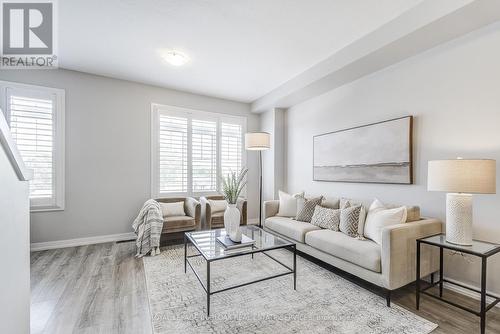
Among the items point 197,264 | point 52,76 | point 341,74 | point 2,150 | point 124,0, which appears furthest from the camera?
point 52,76

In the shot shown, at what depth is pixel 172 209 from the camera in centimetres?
397

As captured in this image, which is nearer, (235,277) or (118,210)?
(235,277)

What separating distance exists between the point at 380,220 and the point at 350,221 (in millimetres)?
383

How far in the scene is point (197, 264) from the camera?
2973 millimetres

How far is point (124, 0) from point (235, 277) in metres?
3.02

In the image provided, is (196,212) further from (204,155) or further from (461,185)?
(461,185)

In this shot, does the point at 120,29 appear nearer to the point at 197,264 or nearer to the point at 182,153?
the point at 182,153

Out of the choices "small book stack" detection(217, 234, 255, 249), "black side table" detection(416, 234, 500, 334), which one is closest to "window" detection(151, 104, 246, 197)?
"small book stack" detection(217, 234, 255, 249)

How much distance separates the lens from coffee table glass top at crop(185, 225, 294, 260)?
7.25ft

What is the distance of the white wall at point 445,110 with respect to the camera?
86.0 inches

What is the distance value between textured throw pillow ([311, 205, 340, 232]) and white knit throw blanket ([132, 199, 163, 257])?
7.47 feet

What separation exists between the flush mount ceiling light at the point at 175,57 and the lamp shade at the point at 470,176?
3220 mm

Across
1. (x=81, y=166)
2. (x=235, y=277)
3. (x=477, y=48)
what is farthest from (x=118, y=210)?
(x=477, y=48)

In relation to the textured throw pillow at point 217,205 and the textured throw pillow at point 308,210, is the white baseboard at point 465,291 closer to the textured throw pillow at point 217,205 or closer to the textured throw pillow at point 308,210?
the textured throw pillow at point 308,210
